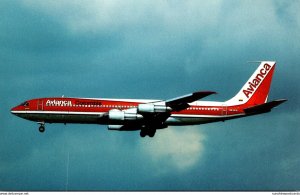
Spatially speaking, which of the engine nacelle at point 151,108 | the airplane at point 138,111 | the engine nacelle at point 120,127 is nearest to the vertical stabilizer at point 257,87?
the airplane at point 138,111

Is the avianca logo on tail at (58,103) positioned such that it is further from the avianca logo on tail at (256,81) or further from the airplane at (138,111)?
the avianca logo on tail at (256,81)

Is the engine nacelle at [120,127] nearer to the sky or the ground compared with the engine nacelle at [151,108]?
nearer to the ground

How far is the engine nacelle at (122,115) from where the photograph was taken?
209 ft

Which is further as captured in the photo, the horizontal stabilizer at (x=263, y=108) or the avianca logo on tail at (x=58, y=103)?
the avianca logo on tail at (x=58, y=103)

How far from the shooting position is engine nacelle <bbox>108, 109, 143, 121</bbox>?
63.8 meters

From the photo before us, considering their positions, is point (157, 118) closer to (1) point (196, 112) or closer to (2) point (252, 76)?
(1) point (196, 112)

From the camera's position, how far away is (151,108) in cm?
6369

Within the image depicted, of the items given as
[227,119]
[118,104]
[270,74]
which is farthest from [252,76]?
[118,104]

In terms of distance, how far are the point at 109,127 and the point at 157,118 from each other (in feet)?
23.9

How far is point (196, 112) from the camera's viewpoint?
227 ft

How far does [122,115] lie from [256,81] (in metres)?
20.5

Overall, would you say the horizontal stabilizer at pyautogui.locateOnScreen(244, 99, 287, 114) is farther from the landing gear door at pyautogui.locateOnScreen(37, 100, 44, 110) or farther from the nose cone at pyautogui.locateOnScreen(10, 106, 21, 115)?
the nose cone at pyautogui.locateOnScreen(10, 106, 21, 115)

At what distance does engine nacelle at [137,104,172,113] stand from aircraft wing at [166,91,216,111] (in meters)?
0.60

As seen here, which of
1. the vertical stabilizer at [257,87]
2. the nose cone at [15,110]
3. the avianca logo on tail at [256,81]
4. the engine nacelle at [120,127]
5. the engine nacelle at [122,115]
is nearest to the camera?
the engine nacelle at [122,115]
